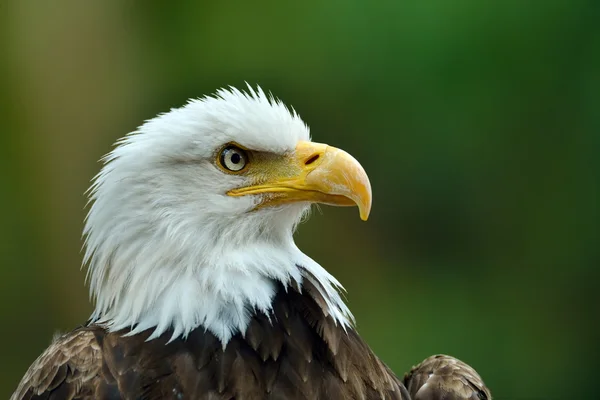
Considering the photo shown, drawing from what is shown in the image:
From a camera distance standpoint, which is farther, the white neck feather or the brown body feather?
the white neck feather

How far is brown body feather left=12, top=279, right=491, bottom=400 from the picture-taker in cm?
196

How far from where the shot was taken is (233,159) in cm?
222

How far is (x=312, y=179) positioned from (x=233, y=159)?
0.24m

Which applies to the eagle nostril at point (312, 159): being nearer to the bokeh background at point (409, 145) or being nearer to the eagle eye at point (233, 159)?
the eagle eye at point (233, 159)

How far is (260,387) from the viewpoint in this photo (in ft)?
6.55

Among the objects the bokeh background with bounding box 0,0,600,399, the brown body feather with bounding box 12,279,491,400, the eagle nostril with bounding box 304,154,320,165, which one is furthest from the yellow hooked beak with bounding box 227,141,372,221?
the bokeh background with bounding box 0,0,600,399

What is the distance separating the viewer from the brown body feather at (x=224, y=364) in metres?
1.96

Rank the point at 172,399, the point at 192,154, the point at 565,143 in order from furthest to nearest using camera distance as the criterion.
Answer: the point at 565,143, the point at 192,154, the point at 172,399

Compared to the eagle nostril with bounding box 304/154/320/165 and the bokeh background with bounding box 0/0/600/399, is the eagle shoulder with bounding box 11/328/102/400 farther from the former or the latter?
the bokeh background with bounding box 0/0/600/399

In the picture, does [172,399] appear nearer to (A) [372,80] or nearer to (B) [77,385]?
(B) [77,385]

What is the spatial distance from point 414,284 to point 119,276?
382 cm

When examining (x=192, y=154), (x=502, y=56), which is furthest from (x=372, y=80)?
(x=192, y=154)

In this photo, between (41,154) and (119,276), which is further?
(41,154)

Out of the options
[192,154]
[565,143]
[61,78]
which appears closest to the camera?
[192,154]
